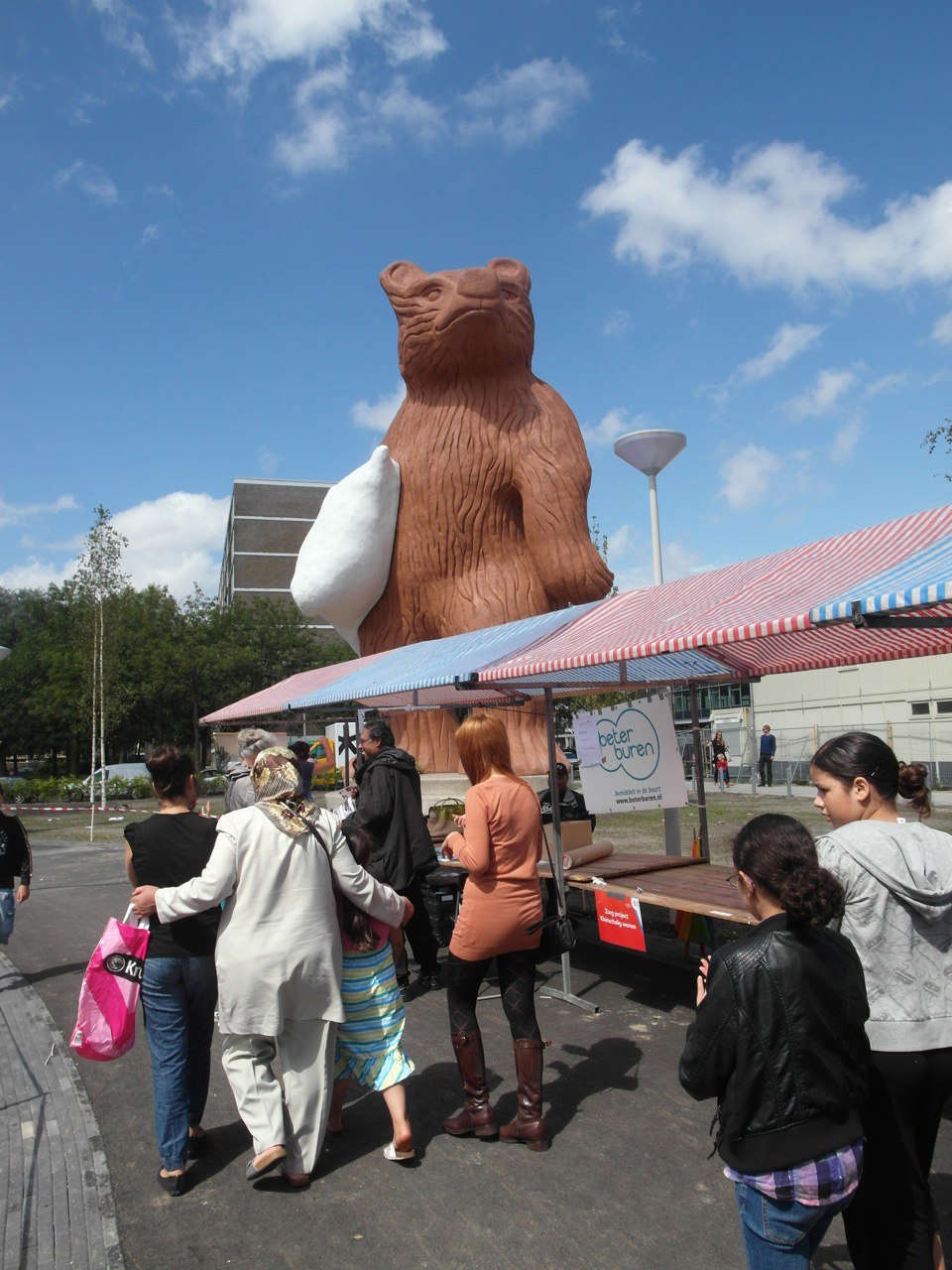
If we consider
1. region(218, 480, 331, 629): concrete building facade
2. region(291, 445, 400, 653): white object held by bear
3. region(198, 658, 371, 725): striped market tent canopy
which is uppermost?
region(218, 480, 331, 629): concrete building facade

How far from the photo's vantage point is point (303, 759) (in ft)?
29.2

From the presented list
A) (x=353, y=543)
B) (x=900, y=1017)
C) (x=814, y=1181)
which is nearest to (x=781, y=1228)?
(x=814, y=1181)

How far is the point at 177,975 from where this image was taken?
11.6ft

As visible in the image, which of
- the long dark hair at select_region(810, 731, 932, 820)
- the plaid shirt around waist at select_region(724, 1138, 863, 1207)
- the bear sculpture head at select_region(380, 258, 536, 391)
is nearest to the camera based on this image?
the plaid shirt around waist at select_region(724, 1138, 863, 1207)

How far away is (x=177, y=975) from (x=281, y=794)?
0.81m

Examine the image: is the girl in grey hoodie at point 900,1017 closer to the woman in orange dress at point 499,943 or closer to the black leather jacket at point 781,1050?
the black leather jacket at point 781,1050

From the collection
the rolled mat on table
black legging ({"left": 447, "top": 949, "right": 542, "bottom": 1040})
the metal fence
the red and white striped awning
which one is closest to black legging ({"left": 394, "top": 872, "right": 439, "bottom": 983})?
the rolled mat on table

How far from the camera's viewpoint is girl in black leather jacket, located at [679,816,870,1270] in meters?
2.05

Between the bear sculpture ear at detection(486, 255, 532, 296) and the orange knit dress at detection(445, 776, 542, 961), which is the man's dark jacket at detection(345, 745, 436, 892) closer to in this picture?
the orange knit dress at detection(445, 776, 542, 961)

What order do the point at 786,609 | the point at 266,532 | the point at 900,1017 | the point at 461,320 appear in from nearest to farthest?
the point at 900,1017 < the point at 786,609 < the point at 461,320 < the point at 266,532

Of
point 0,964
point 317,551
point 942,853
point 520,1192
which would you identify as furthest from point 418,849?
point 317,551

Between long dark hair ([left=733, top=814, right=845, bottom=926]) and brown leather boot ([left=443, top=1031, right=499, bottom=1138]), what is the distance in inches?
76.5

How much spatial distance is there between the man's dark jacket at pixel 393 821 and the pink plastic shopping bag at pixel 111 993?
5.73 ft

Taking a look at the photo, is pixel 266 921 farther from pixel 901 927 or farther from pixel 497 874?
pixel 901 927
